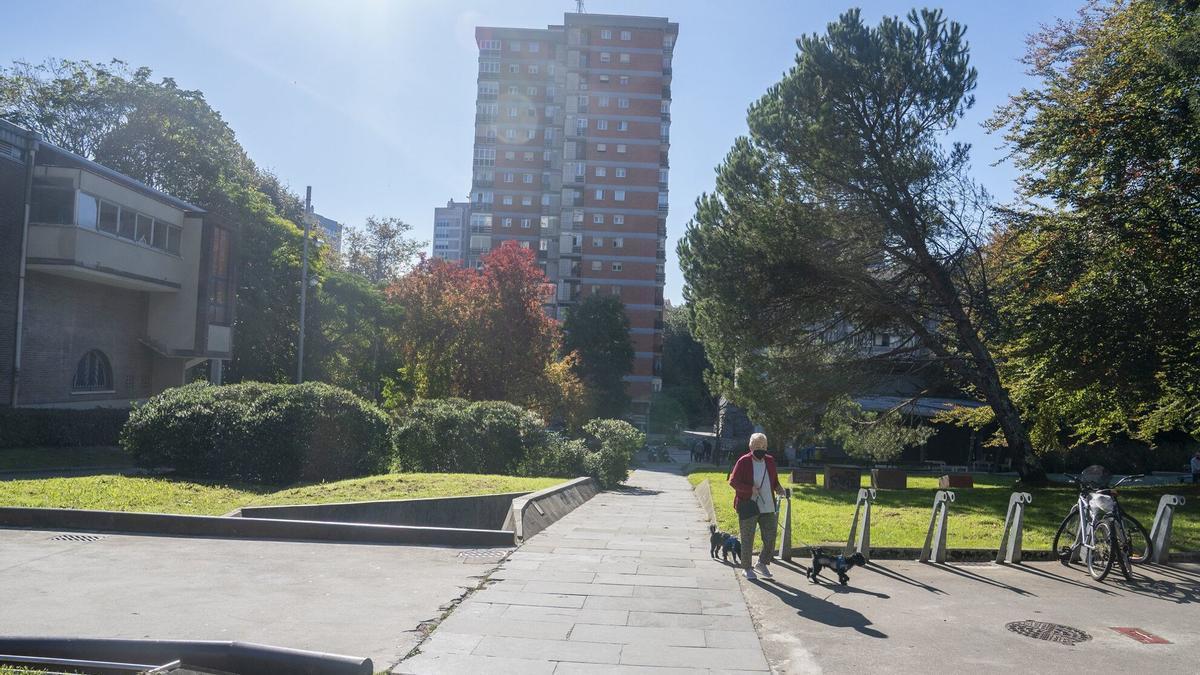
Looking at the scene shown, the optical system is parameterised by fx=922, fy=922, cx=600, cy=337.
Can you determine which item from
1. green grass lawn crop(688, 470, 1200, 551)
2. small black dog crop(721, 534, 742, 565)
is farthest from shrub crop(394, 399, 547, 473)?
small black dog crop(721, 534, 742, 565)

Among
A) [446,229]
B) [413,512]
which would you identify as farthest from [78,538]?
[446,229]

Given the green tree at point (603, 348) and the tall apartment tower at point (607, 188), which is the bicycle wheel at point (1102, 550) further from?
the tall apartment tower at point (607, 188)

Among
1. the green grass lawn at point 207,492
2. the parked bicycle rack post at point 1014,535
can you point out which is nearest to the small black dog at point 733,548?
the parked bicycle rack post at point 1014,535

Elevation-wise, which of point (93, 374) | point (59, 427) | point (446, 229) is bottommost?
point (59, 427)

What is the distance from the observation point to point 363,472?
68.3 ft

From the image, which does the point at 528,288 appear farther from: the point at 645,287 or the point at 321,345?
the point at 645,287

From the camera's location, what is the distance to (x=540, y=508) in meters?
13.4

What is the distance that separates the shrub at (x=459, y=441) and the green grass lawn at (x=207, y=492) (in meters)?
3.89

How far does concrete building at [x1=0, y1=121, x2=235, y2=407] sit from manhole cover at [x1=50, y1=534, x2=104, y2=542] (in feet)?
59.0

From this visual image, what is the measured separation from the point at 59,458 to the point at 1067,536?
937 inches

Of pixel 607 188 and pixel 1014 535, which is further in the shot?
pixel 607 188

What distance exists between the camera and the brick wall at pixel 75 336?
26.7 m

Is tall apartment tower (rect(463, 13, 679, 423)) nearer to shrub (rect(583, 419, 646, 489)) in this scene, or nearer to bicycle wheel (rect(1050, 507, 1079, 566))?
shrub (rect(583, 419, 646, 489))

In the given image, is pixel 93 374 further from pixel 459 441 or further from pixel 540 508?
pixel 540 508
